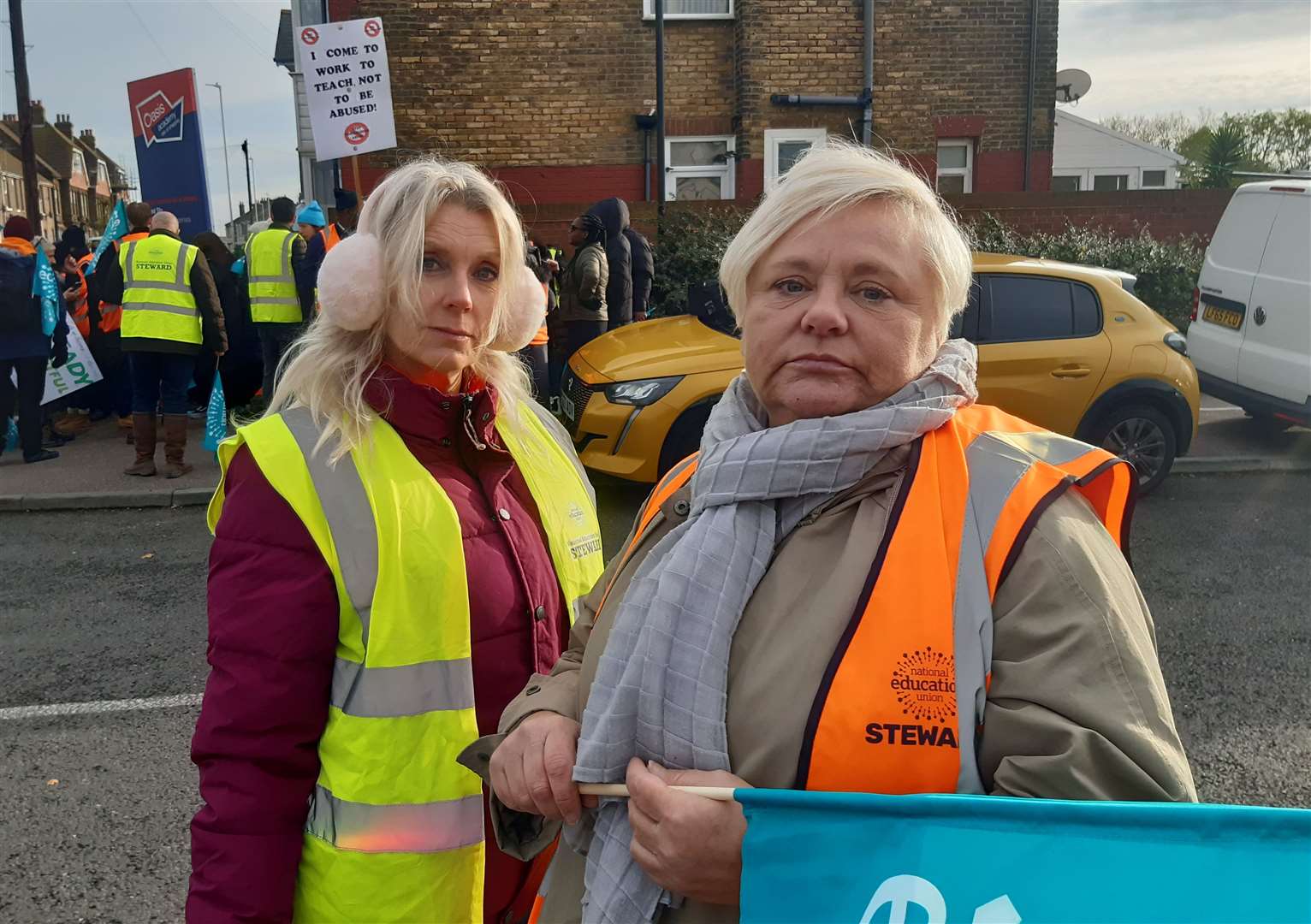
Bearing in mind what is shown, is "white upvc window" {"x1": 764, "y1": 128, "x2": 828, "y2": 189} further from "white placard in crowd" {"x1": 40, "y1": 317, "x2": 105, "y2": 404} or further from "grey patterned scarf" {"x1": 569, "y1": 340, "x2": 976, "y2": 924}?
"grey patterned scarf" {"x1": 569, "y1": 340, "x2": 976, "y2": 924}

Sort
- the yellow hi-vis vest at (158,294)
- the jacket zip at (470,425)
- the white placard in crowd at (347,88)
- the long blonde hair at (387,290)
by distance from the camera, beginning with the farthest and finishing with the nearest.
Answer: the white placard in crowd at (347,88) → the yellow hi-vis vest at (158,294) → the jacket zip at (470,425) → the long blonde hair at (387,290)

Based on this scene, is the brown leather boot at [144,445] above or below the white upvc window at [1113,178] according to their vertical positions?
below

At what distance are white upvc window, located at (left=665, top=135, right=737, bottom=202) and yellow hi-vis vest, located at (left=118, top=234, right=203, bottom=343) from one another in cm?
764

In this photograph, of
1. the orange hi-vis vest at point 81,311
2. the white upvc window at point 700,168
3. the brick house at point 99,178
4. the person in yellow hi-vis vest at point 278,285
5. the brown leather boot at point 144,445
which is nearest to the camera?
the brown leather boot at point 144,445

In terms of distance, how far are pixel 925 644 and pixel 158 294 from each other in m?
8.28

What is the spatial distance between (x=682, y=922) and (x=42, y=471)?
9128 mm

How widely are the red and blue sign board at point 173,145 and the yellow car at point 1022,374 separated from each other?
6569 mm

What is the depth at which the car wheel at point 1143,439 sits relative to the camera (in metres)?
7.78

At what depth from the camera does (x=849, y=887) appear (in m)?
1.21

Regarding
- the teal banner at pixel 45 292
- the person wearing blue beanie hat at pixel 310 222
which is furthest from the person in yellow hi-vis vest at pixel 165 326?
the person wearing blue beanie hat at pixel 310 222

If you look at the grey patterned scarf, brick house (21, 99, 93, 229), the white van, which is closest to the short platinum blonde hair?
the grey patterned scarf

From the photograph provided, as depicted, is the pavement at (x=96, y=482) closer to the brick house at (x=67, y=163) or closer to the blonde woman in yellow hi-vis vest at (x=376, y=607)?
the blonde woman in yellow hi-vis vest at (x=376, y=607)

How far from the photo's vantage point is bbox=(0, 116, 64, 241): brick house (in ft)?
204

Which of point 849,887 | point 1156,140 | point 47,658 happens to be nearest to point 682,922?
point 849,887
